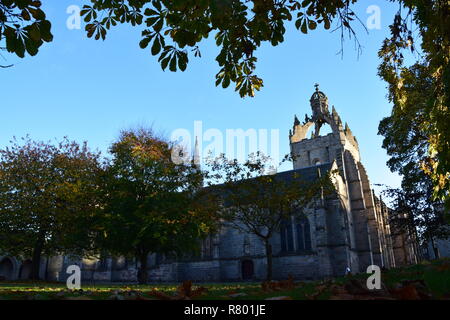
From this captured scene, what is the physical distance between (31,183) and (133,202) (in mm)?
9838

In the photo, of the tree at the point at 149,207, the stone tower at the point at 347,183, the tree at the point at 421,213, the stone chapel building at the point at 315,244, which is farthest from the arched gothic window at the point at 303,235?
the tree at the point at 149,207

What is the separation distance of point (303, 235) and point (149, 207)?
60.7ft

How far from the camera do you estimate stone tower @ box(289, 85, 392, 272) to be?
37.3m

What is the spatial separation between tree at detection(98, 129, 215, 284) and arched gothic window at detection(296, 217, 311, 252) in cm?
1291

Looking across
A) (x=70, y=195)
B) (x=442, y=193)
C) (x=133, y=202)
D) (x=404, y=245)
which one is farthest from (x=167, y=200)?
(x=404, y=245)

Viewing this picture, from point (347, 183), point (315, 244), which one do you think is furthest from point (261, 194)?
point (347, 183)

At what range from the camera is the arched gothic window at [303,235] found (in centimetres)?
3488

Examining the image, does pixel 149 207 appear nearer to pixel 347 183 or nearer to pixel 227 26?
pixel 227 26

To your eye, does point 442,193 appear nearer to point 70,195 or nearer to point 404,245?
point 70,195

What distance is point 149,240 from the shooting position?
2366 centimetres

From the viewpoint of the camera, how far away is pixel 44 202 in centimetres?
2684

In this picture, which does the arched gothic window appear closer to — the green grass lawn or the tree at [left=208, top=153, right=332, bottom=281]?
the tree at [left=208, top=153, right=332, bottom=281]

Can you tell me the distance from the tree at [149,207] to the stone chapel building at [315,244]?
7842 mm

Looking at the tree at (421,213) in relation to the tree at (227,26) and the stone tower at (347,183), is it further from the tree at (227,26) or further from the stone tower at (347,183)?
the tree at (227,26)
